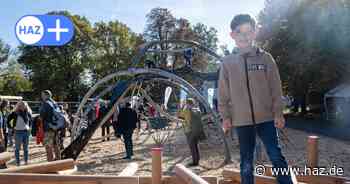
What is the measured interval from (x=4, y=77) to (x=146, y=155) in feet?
136

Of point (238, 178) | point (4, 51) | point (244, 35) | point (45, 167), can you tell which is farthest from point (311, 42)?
point (4, 51)

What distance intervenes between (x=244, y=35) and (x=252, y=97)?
0.59 meters

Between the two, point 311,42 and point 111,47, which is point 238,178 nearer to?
point 311,42

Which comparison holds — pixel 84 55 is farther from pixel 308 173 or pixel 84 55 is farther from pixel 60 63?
pixel 308 173

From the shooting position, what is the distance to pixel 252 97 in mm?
3404

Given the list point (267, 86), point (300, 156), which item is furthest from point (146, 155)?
point (267, 86)

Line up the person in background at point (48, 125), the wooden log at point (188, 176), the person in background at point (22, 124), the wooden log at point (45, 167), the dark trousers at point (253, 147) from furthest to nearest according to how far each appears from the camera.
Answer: the person in background at point (22, 124), the person in background at point (48, 125), the wooden log at point (45, 167), the wooden log at point (188, 176), the dark trousers at point (253, 147)

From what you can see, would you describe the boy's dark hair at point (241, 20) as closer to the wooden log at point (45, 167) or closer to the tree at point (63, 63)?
the wooden log at point (45, 167)

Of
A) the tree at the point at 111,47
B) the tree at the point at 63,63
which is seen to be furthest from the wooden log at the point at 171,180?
the tree at the point at 111,47

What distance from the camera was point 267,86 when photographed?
3432 millimetres

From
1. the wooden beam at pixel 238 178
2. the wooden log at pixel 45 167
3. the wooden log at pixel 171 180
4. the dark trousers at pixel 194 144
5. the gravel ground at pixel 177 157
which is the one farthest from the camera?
the dark trousers at pixel 194 144

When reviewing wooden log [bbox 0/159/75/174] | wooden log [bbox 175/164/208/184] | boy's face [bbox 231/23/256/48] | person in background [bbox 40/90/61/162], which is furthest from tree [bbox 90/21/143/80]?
boy's face [bbox 231/23/256/48]

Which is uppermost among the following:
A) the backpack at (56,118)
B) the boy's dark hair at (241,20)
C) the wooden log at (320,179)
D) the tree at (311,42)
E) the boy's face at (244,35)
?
the tree at (311,42)

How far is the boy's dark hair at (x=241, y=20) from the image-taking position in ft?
11.2
